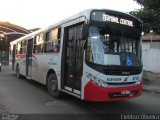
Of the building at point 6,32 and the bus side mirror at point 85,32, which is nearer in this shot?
the bus side mirror at point 85,32

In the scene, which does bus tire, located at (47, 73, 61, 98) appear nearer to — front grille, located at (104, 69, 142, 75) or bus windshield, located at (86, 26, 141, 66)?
bus windshield, located at (86, 26, 141, 66)

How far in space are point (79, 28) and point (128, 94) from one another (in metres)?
2.66

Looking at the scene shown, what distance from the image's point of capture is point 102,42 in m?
9.25

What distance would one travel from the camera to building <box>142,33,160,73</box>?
29906mm

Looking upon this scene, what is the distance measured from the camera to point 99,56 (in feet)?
29.8

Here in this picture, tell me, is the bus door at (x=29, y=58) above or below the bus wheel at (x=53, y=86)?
above

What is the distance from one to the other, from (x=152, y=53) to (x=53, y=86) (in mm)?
20133

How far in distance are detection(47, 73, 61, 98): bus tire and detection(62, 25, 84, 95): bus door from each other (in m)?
0.92

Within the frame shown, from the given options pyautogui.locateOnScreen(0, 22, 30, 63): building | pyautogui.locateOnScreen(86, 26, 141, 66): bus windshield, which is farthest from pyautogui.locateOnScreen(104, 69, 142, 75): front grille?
pyautogui.locateOnScreen(0, 22, 30, 63): building

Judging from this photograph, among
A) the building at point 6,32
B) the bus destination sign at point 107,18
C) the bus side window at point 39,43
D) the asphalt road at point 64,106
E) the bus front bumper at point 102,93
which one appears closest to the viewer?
the bus front bumper at point 102,93

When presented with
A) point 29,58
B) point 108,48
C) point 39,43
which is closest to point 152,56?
point 29,58

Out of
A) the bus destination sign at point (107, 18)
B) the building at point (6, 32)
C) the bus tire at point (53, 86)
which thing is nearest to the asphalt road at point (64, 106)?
the bus tire at point (53, 86)

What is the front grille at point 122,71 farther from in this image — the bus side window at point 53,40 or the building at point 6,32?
the building at point 6,32

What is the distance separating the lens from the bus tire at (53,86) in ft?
38.5
